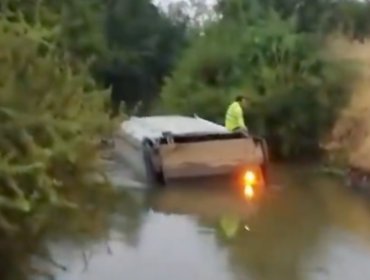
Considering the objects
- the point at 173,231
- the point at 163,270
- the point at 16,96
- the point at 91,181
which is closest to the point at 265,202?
the point at 173,231

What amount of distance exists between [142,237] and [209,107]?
977 cm

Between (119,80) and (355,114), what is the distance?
1478 centimetres

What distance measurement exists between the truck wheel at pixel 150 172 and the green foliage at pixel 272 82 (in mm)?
5105

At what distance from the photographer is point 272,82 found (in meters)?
19.5

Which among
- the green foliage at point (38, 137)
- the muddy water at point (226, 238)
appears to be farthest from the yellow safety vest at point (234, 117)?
the green foliage at point (38, 137)

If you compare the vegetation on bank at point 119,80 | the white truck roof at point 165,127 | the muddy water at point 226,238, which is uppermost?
the vegetation on bank at point 119,80

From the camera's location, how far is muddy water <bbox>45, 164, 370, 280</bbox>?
9594 millimetres

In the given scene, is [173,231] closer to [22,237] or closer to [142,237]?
[142,237]

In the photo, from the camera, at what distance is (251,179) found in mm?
15000

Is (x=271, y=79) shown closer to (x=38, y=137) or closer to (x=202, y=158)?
(x=202, y=158)

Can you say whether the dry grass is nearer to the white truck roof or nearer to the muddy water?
the muddy water

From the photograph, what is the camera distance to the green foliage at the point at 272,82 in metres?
19.5

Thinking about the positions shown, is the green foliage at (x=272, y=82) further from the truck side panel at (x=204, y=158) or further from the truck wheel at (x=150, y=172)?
the truck wheel at (x=150, y=172)

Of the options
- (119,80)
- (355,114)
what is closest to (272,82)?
(355,114)
